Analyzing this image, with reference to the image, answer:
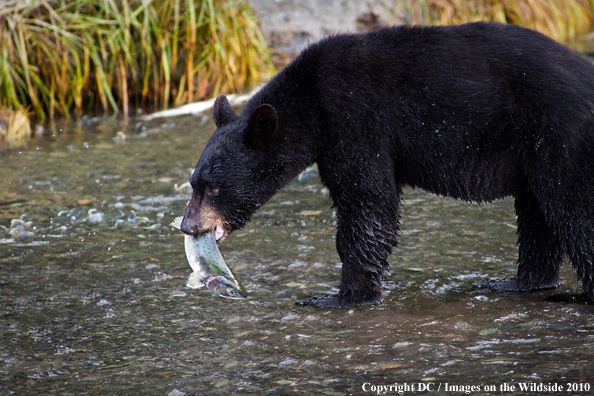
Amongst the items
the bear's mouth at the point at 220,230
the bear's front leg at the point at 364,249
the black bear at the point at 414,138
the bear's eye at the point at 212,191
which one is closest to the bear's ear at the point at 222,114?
the black bear at the point at 414,138

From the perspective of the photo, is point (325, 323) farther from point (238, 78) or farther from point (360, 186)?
point (238, 78)

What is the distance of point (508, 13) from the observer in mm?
13445

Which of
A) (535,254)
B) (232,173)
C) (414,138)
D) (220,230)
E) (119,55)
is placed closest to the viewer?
(414,138)

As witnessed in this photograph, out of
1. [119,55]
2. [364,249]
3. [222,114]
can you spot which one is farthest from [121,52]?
[364,249]

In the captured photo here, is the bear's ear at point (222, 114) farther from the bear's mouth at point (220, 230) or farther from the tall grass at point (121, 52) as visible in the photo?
the tall grass at point (121, 52)

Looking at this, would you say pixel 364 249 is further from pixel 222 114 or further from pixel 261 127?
pixel 222 114

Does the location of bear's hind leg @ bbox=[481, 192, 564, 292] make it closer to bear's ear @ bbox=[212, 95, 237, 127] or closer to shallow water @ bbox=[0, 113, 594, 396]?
shallow water @ bbox=[0, 113, 594, 396]

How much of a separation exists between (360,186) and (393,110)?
1.64ft

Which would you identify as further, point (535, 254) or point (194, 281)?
point (535, 254)

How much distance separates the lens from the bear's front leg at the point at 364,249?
13.8ft

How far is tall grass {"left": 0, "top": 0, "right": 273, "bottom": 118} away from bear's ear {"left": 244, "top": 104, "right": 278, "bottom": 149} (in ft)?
19.4

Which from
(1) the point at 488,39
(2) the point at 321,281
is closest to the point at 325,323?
(2) the point at 321,281

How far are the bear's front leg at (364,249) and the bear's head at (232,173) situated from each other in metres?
0.54

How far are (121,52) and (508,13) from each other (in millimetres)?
7782
